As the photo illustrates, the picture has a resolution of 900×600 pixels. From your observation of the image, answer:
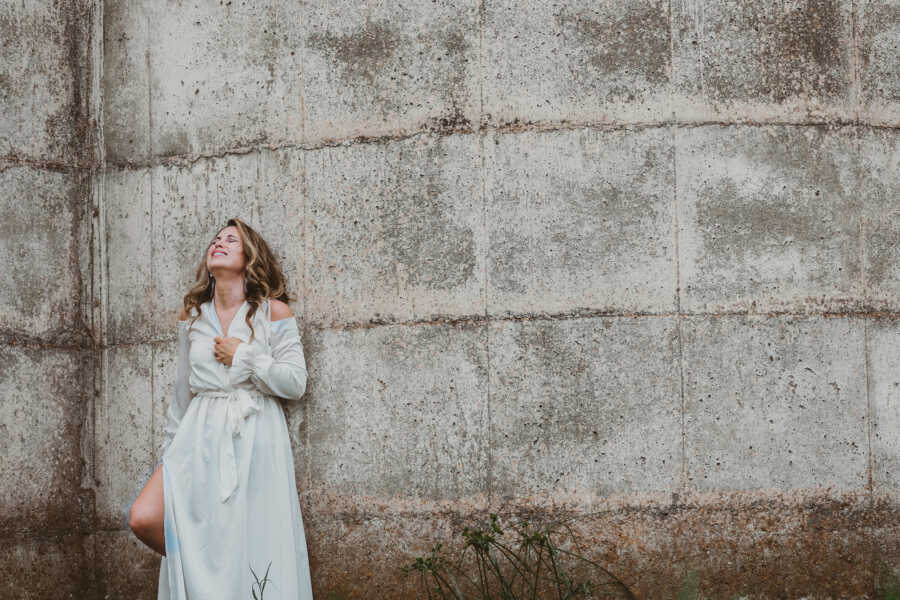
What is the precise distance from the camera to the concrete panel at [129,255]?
20.4 ft

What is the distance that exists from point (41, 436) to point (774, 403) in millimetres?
4271

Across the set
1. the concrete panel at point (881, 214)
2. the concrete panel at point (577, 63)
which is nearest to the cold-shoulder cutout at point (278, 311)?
the concrete panel at point (577, 63)

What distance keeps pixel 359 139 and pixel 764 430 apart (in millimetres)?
2765

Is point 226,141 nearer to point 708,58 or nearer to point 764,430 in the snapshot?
point 708,58

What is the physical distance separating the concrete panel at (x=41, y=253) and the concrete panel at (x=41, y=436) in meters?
0.16

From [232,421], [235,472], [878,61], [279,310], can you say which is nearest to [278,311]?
[279,310]

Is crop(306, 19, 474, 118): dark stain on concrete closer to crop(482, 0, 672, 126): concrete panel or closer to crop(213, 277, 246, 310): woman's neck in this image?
crop(482, 0, 672, 126): concrete panel

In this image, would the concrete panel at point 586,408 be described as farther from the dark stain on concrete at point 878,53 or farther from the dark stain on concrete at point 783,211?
the dark stain on concrete at point 878,53

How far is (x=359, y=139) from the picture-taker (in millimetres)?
5898

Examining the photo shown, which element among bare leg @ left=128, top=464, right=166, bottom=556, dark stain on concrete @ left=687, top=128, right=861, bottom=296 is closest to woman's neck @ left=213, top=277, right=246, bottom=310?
bare leg @ left=128, top=464, right=166, bottom=556

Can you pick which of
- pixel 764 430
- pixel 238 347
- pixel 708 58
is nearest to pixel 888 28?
pixel 708 58

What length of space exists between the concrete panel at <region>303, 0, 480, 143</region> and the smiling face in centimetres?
72

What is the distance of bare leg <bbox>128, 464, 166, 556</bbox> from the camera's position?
550 centimetres

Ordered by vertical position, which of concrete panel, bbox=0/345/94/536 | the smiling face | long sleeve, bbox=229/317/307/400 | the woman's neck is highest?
the smiling face
